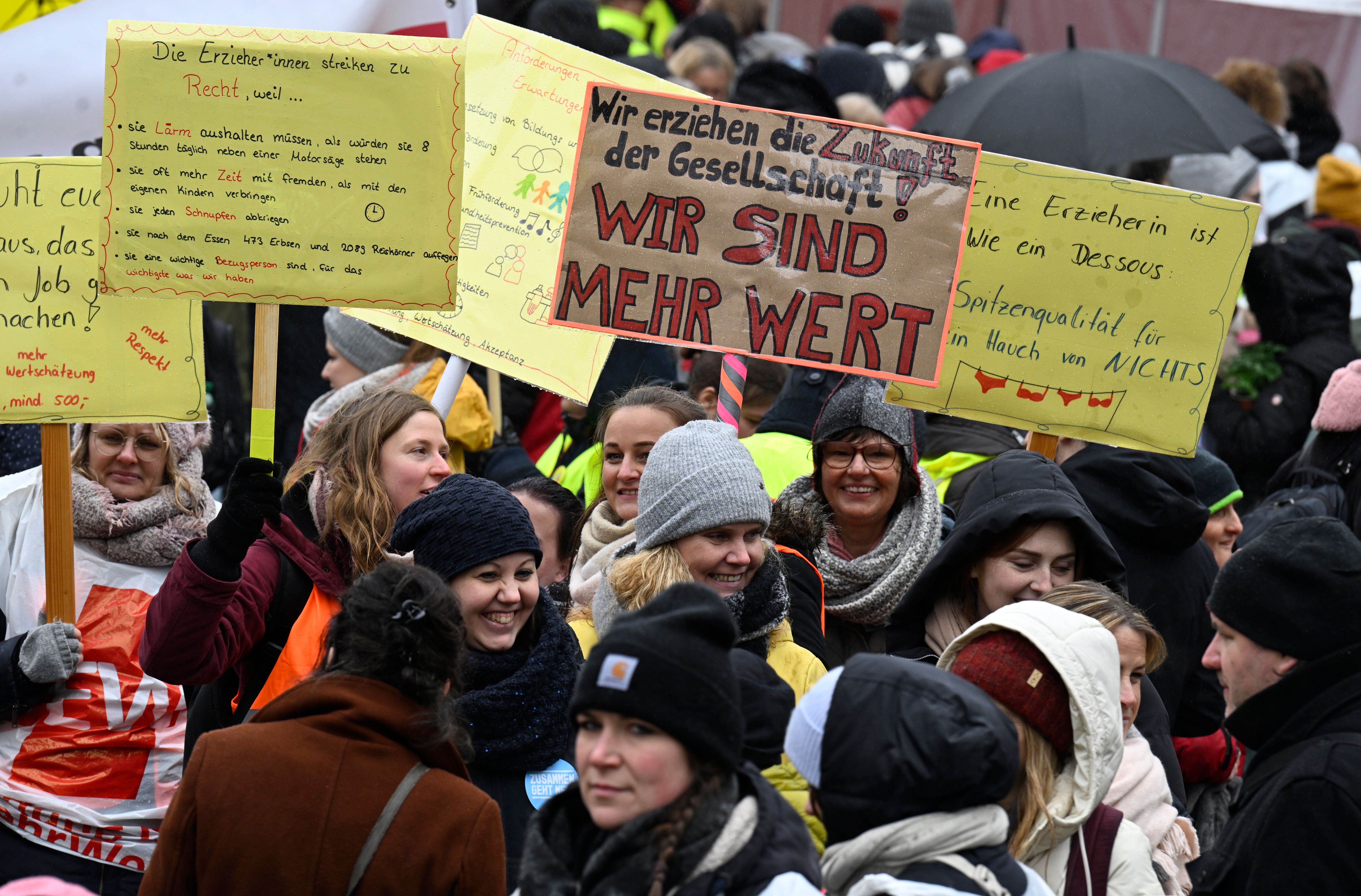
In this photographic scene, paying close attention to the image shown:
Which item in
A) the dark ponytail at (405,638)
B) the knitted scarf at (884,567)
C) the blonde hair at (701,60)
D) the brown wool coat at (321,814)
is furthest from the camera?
the blonde hair at (701,60)

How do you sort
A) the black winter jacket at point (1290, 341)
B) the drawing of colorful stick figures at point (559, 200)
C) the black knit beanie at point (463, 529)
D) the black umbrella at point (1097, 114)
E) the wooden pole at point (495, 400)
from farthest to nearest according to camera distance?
1. the black umbrella at point (1097, 114)
2. the black winter jacket at point (1290, 341)
3. the wooden pole at point (495, 400)
4. the drawing of colorful stick figures at point (559, 200)
5. the black knit beanie at point (463, 529)

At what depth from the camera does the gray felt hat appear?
434cm

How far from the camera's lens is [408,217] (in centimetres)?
391

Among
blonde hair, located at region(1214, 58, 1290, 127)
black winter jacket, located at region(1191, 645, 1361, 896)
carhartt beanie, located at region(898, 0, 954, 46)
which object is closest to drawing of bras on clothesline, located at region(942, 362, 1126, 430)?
black winter jacket, located at region(1191, 645, 1361, 896)

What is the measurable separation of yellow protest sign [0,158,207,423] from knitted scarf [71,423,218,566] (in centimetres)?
33

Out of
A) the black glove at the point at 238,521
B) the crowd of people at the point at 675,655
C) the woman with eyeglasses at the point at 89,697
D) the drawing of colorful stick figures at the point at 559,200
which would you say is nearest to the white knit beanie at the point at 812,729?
the crowd of people at the point at 675,655

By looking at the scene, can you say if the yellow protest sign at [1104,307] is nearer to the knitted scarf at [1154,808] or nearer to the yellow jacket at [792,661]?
the yellow jacket at [792,661]

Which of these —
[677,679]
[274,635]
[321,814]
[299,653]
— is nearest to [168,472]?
[274,635]

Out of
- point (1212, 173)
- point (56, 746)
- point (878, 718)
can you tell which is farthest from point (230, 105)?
point (1212, 173)

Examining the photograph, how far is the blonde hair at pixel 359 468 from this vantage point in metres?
3.77

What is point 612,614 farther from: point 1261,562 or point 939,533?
point 1261,562

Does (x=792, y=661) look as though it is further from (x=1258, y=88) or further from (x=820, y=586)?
(x=1258, y=88)

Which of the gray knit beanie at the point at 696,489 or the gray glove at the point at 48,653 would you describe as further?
the gray glove at the point at 48,653

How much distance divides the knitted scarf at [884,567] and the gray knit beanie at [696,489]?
1.86 ft
